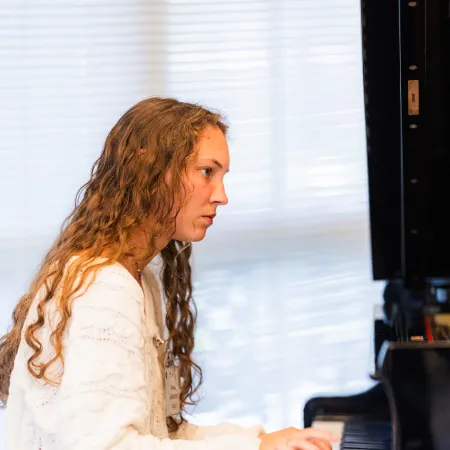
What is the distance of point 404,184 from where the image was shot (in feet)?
7.01

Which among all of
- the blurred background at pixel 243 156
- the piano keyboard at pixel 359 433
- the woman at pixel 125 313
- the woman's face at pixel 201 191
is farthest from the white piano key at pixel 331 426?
the blurred background at pixel 243 156

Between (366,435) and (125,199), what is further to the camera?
(366,435)

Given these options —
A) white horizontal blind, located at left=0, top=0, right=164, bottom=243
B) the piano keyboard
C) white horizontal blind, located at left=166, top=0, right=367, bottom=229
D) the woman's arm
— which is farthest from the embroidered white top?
white horizontal blind, located at left=166, top=0, right=367, bottom=229

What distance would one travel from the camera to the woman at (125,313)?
4.23 ft

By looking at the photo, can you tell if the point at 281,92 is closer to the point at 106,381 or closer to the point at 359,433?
the point at 359,433

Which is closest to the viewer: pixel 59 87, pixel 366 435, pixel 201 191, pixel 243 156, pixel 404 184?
pixel 201 191

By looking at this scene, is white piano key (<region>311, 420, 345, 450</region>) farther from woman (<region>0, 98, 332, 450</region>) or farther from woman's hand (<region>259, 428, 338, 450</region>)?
woman's hand (<region>259, 428, 338, 450</region>)

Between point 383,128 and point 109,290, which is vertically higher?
point 383,128

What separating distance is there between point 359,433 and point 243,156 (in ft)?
6.43

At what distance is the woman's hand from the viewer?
1.32 m

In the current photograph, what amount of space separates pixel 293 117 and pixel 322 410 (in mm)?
1929

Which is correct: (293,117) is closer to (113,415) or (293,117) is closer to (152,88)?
(152,88)

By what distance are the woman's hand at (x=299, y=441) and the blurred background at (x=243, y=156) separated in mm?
2198

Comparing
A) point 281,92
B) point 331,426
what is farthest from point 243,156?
point 331,426
